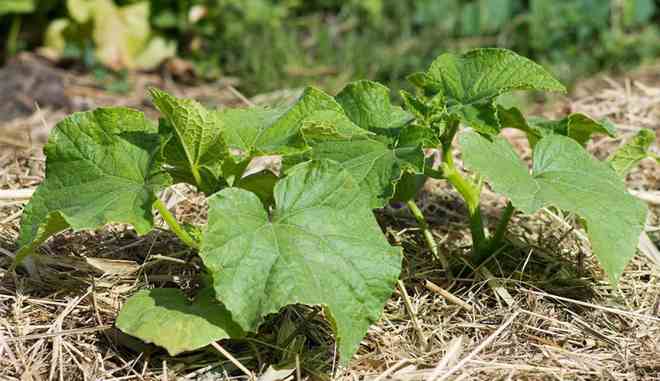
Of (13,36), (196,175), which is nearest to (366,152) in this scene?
(196,175)

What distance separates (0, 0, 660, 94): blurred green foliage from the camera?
17.1ft

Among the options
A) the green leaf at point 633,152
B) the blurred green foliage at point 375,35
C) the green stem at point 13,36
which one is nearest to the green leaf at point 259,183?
the green leaf at point 633,152

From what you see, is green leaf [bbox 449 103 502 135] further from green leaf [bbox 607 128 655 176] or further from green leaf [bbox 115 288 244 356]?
green leaf [bbox 115 288 244 356]

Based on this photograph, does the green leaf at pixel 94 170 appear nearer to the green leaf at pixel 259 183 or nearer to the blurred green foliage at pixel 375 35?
the green leaf at pixel 259 183

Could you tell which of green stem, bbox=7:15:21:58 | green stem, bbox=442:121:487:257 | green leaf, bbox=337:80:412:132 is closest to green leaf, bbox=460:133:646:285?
green stem, bbox=442:121:487:257

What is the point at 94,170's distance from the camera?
2078 millimetres

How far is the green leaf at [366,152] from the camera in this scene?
6.68 ft

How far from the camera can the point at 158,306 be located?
2021 mm

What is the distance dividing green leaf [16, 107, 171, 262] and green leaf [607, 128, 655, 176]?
4.34 feet

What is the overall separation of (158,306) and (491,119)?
92 centimetres

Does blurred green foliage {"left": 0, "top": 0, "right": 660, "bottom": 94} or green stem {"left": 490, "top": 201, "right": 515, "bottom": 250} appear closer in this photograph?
green stem {"left": 490, "top": 201, "right": 515, "bottom": 250}

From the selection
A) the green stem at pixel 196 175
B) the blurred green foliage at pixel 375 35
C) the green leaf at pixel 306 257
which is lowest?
the blurred green foliage at pixel 375 35

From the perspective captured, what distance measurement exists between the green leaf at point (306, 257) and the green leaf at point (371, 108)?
0.31 metres

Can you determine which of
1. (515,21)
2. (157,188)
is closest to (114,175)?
(157,188)
